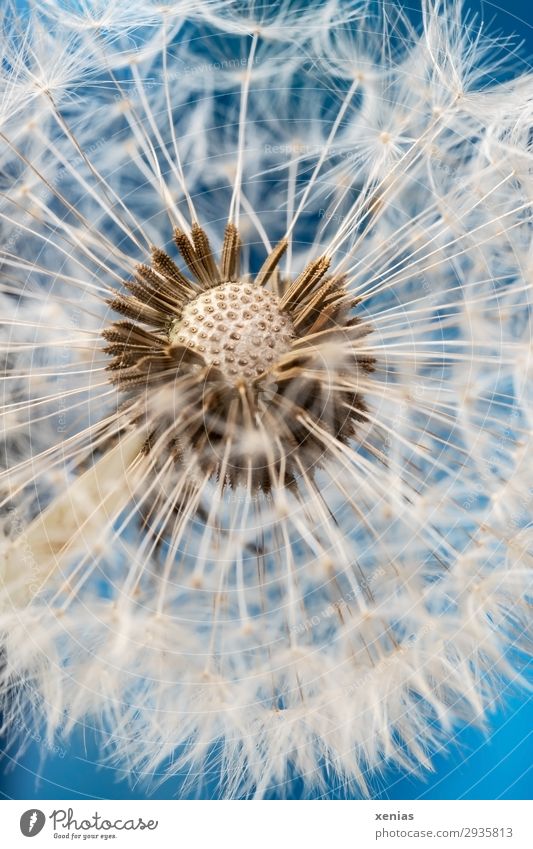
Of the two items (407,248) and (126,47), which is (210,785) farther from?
(126,47)

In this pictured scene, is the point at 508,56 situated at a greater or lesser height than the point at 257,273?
greater
